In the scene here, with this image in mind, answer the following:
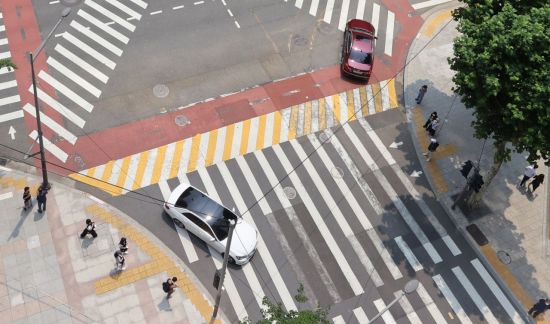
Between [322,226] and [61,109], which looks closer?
[322,226]

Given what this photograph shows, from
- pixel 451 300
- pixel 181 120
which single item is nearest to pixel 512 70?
pixel 451 300

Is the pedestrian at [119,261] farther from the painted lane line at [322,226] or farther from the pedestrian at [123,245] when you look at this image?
the painted lane line at [322,226]

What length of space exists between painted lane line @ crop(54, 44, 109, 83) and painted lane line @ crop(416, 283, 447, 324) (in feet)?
72.3

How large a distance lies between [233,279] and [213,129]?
31.9ft

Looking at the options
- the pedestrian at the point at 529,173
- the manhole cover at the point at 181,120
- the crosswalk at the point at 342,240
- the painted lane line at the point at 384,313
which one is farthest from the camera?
the manhole cover at the point at 181,120

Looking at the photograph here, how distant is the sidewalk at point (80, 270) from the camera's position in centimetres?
2572

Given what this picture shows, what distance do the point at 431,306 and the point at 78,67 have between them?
81.7ft

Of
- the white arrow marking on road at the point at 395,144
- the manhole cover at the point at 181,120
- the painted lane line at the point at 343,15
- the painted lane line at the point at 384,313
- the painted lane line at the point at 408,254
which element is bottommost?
the painted lane line at the point at 384,313

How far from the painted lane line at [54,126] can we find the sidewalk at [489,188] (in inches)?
791

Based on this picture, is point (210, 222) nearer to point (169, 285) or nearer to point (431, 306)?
point (169, 285)

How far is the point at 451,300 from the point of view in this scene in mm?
27609

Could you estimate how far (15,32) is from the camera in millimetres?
36344

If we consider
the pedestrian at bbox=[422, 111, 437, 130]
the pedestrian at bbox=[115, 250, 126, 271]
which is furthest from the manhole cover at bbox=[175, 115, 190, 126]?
the pedestrian at bbox=[422, 111, 437, 130]

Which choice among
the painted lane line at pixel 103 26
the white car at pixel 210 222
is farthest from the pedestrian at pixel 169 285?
the painted lane line at pixel 103 26
